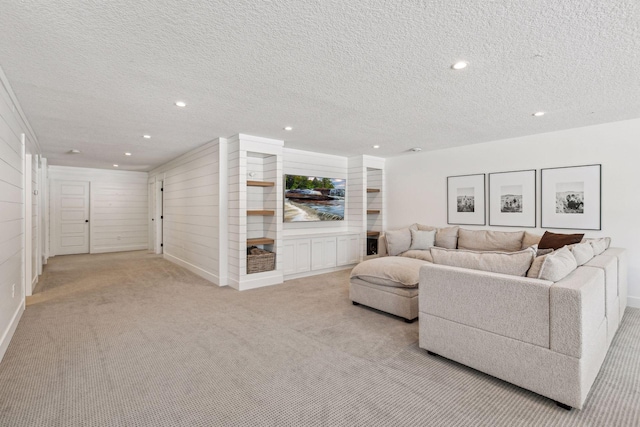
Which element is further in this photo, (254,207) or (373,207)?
(373,207)

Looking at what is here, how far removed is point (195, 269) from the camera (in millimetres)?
5789

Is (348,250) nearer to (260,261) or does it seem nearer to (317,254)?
(317,254)

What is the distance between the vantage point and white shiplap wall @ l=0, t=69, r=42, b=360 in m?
2.68

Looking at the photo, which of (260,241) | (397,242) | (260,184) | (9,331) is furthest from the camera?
(397,242)

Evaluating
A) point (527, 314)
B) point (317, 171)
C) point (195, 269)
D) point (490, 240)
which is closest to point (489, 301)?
point (527, 314)

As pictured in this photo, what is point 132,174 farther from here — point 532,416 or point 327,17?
point 532,416

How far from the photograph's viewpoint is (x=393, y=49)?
214 centimetres

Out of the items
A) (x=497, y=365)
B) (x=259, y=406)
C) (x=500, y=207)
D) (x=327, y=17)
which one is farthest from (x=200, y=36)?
(x=500, y=207)

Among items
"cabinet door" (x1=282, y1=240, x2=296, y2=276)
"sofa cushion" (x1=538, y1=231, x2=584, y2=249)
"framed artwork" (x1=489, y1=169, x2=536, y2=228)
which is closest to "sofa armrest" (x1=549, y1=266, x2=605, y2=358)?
"sofa cushion" (x1=538, y1=231, x2=584, y2=249)

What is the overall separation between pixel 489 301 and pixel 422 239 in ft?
10.9

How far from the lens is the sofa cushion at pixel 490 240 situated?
15.2ft

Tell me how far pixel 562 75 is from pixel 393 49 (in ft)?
5.09

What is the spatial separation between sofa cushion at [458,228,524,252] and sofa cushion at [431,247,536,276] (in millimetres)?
2634

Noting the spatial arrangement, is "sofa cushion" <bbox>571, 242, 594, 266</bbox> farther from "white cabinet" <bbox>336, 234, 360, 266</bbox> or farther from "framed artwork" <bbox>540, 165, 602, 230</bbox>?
"white cabinet" <bbox>336, 234, 360, 266</bbox>
